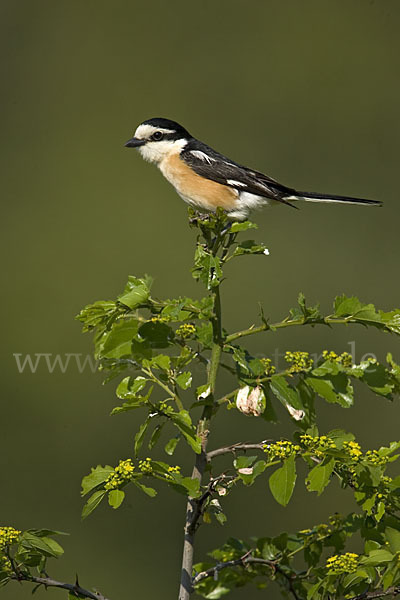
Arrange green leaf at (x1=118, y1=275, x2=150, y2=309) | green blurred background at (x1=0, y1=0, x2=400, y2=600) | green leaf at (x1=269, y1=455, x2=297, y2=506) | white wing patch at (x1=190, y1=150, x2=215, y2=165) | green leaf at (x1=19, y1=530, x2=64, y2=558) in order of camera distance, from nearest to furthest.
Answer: green leaf at (x1=269, y1=455, x2=297, y2=506)
green leaf at (x1=19, y1=530, x2=64, y2=558)
green leaf at (x1=118, y1=275, x2=150, y2=309)
white wing patch at (x1=190, y1=150, x2=215, y2=165)
green blurred background at (x1=0, y1=0, x2=400, y2=600)

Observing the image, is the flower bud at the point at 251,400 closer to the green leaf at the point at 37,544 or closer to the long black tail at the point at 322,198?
the green leaf at the point at 37,544

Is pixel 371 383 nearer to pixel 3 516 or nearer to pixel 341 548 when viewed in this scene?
pixel 341 548

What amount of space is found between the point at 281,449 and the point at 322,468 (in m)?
0.11

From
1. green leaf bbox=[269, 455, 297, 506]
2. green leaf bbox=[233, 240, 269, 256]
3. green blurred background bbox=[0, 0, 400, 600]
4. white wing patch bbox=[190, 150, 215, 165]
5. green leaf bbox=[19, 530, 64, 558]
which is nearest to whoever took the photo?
green leaf bbox=[269, 455, 297, 506]

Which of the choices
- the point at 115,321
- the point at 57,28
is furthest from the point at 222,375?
the point at 57,28

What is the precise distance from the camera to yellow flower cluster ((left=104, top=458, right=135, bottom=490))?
7.07ft

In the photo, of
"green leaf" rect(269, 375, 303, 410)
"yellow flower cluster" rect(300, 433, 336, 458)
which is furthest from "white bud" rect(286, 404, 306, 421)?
"yellow flower cluster" rect(300, 433, 336, 458)

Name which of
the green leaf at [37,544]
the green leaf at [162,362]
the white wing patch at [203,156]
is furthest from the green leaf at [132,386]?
the white wing patch at [203,156]

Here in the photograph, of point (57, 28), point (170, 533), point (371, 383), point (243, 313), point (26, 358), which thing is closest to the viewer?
point (371, 383)

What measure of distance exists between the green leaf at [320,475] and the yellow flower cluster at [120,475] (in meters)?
0.43

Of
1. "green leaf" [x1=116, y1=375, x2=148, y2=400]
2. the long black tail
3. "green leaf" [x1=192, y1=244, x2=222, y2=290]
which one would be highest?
the long black tail

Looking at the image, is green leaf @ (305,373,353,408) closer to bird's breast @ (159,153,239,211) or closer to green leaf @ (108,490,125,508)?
green leaf @ (108,490,125,508)

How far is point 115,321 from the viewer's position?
2.48m

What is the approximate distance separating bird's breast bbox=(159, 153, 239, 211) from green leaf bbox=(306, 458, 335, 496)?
2516mm
